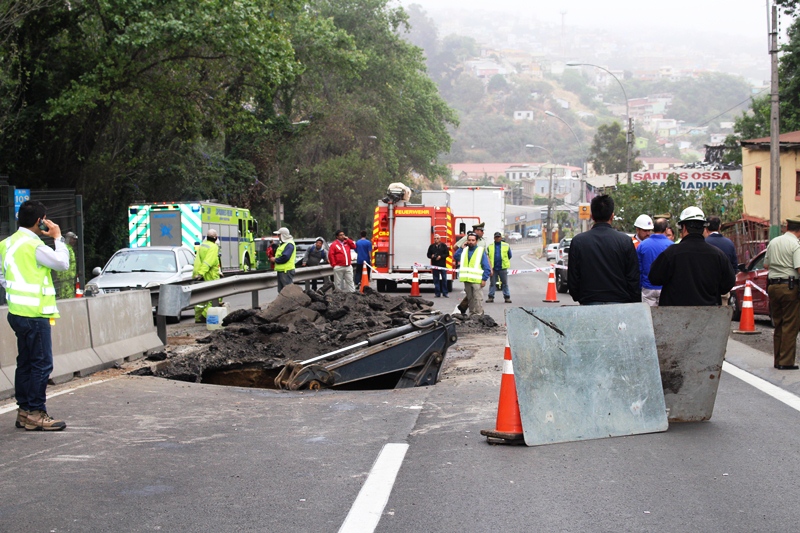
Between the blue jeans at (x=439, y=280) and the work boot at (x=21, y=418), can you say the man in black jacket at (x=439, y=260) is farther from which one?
the work boot at (x=21, y=418)

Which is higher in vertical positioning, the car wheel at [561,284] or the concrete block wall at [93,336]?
the concrete block wall at [93,336]

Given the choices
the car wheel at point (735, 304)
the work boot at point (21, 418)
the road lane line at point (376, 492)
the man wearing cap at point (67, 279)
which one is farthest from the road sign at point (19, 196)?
the road lane line at point (376, 492)

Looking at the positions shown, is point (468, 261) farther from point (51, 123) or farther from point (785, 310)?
point (51, 123)

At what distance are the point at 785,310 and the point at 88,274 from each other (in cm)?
2673

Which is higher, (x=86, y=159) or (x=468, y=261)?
(x=86, y=159)

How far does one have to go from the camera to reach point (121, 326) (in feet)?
38.7

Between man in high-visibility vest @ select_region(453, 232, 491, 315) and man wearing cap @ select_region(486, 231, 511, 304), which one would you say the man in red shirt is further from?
man in high-visibility vest @ select_region(453, 232, 491, 315)

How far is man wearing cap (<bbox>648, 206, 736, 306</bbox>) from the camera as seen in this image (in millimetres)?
8398

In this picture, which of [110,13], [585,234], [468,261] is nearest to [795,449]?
[585,234]

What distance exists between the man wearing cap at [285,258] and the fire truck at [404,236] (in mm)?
9091

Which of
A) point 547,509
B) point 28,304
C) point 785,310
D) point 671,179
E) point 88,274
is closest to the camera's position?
point 547,509

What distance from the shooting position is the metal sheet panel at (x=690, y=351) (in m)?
7.79

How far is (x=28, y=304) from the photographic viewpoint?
7824mm

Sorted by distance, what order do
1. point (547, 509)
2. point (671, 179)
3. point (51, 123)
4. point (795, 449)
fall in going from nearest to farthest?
point (547, 509) < point (795, 449) < point (51, 123) < point (671, 179)
